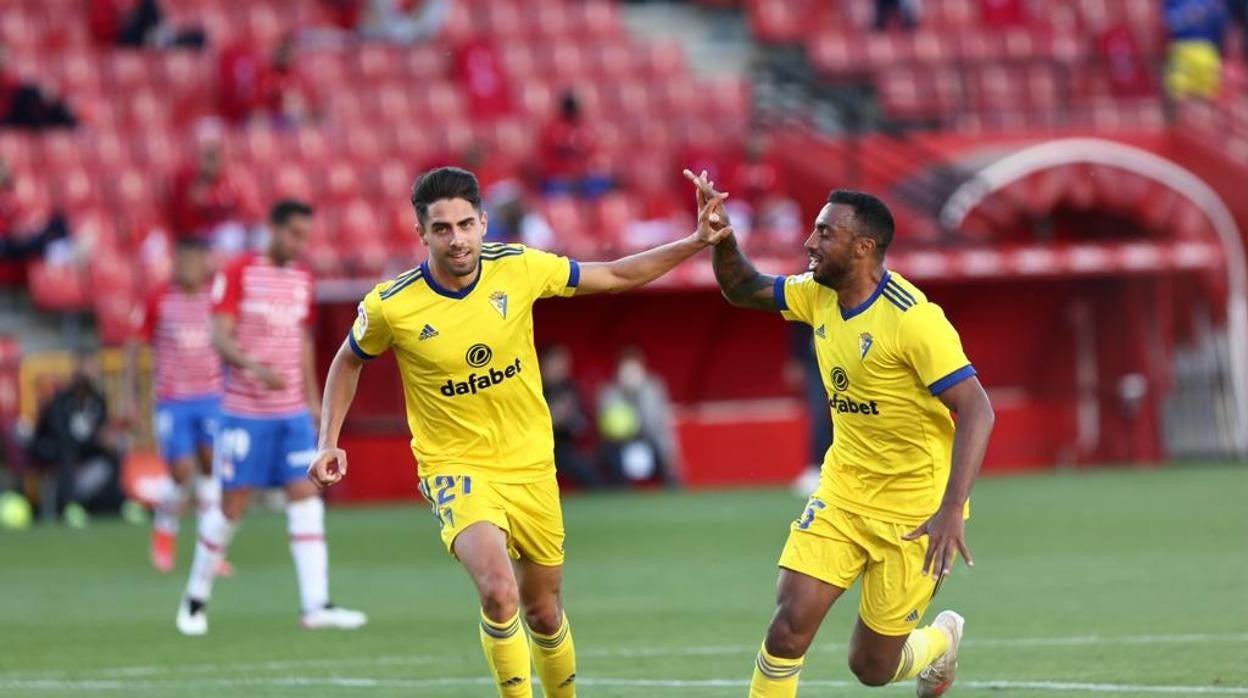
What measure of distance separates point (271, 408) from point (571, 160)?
11.8 metres

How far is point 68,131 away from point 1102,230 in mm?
11938

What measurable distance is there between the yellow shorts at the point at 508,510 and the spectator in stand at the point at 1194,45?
787 inches

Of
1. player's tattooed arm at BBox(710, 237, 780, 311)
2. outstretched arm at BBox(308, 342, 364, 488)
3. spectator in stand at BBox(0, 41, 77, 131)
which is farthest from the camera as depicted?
spectator in stand at BBox(0, 41, 77, 131)

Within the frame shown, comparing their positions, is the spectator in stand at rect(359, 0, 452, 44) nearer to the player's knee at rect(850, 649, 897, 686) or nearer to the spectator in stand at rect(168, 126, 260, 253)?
the spectator in stand at rect(168, 126, 260, 253)

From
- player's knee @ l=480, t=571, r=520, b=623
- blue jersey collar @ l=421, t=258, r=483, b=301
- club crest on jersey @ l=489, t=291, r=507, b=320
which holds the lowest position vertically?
player's knee @ l=480, t=571, r=520, b=623

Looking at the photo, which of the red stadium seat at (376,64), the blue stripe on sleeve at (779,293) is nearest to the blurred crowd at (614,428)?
the red stadium seat at (376,64)

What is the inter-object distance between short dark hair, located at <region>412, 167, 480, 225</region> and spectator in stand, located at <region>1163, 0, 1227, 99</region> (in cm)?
2004

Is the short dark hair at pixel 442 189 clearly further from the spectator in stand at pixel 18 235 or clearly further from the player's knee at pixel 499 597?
the spectator in stand at pixel 18 235

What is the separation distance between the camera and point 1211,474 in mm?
22234

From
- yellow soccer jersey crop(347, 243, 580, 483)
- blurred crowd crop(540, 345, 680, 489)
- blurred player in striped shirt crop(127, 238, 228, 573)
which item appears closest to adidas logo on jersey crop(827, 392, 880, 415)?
yellow soccer jersey crop(347, 243, 580, 483)

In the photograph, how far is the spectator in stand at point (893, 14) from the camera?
92.3ft

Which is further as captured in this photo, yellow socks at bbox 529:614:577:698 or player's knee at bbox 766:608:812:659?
yellow socks at bbox 529:614:577:698

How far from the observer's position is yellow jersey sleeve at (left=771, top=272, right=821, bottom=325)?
8219 millimetres

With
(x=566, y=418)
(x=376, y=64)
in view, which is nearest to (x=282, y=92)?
(x=376, y=64)
